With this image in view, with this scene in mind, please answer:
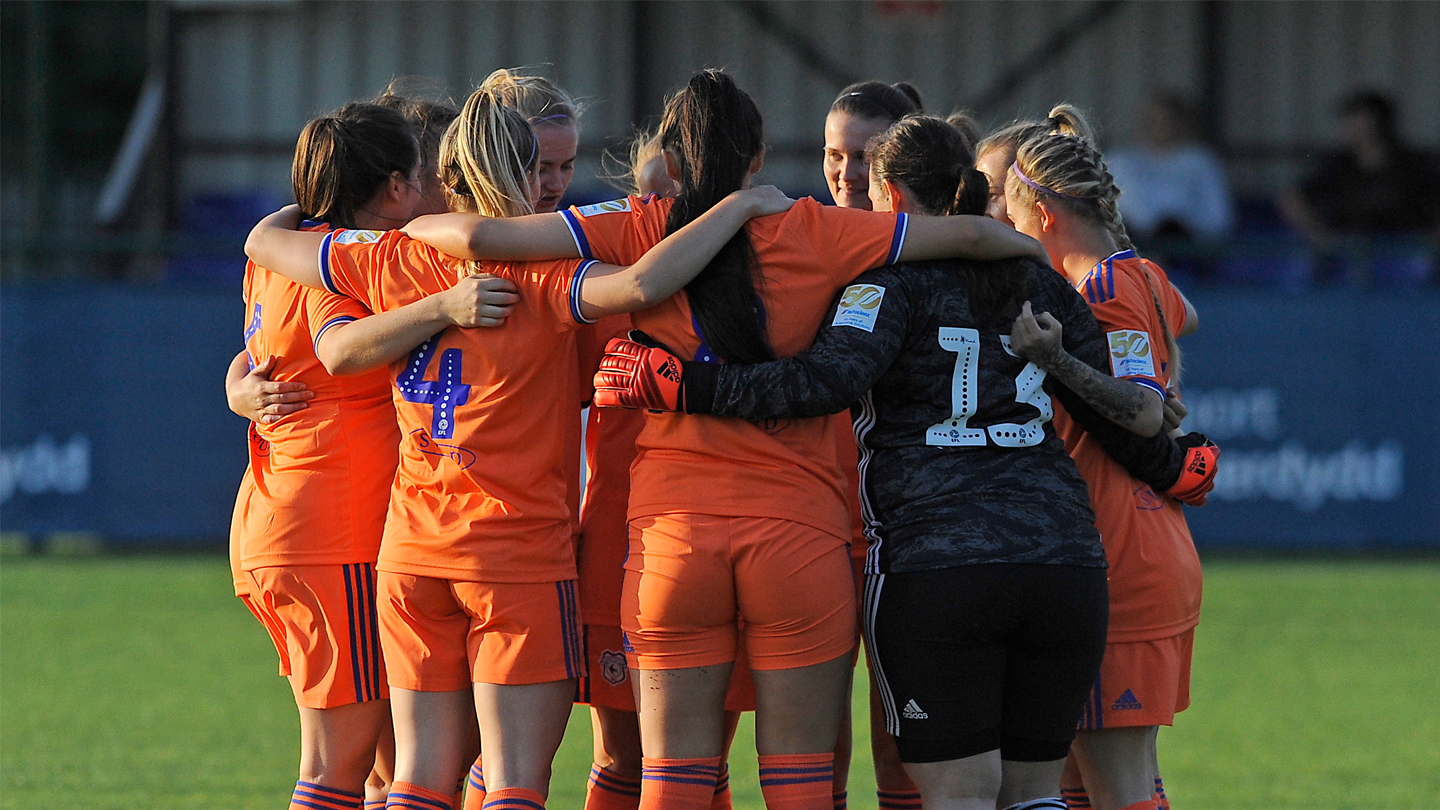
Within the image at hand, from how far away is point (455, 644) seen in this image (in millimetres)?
3193

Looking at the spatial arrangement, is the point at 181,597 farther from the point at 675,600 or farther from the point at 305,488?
the point at 675,600

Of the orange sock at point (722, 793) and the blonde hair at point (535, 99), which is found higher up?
the blonde hair at point (535, 99)

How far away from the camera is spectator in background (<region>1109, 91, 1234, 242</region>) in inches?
481

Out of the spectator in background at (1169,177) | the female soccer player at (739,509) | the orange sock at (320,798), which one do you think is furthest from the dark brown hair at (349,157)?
the spectator in background at (1169,177)

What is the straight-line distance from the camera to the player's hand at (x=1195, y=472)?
3.35 metres

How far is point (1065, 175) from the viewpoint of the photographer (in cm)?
339

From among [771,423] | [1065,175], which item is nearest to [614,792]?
[771,423]

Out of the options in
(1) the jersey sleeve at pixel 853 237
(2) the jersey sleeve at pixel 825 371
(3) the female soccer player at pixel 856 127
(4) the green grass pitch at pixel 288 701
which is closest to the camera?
(2) the jersey sleeve at pixel 825 371

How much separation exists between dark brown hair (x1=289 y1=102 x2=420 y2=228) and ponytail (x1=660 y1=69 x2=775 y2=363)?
2.30 feet

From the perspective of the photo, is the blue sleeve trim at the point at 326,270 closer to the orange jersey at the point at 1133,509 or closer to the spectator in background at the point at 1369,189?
the orange jersey at the point at 1133,509

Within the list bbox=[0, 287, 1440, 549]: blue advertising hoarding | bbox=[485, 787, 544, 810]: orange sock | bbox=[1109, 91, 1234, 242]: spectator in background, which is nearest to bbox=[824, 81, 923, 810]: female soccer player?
bbox=[485, 787, 544, 810]: orange sock

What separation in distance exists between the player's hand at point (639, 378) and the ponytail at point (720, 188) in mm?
121

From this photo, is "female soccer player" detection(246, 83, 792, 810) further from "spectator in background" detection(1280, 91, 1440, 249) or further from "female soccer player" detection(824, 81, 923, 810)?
"spectator in background" detection(1280, 91, 1440, 249)

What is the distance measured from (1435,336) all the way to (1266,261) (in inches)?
75.4
